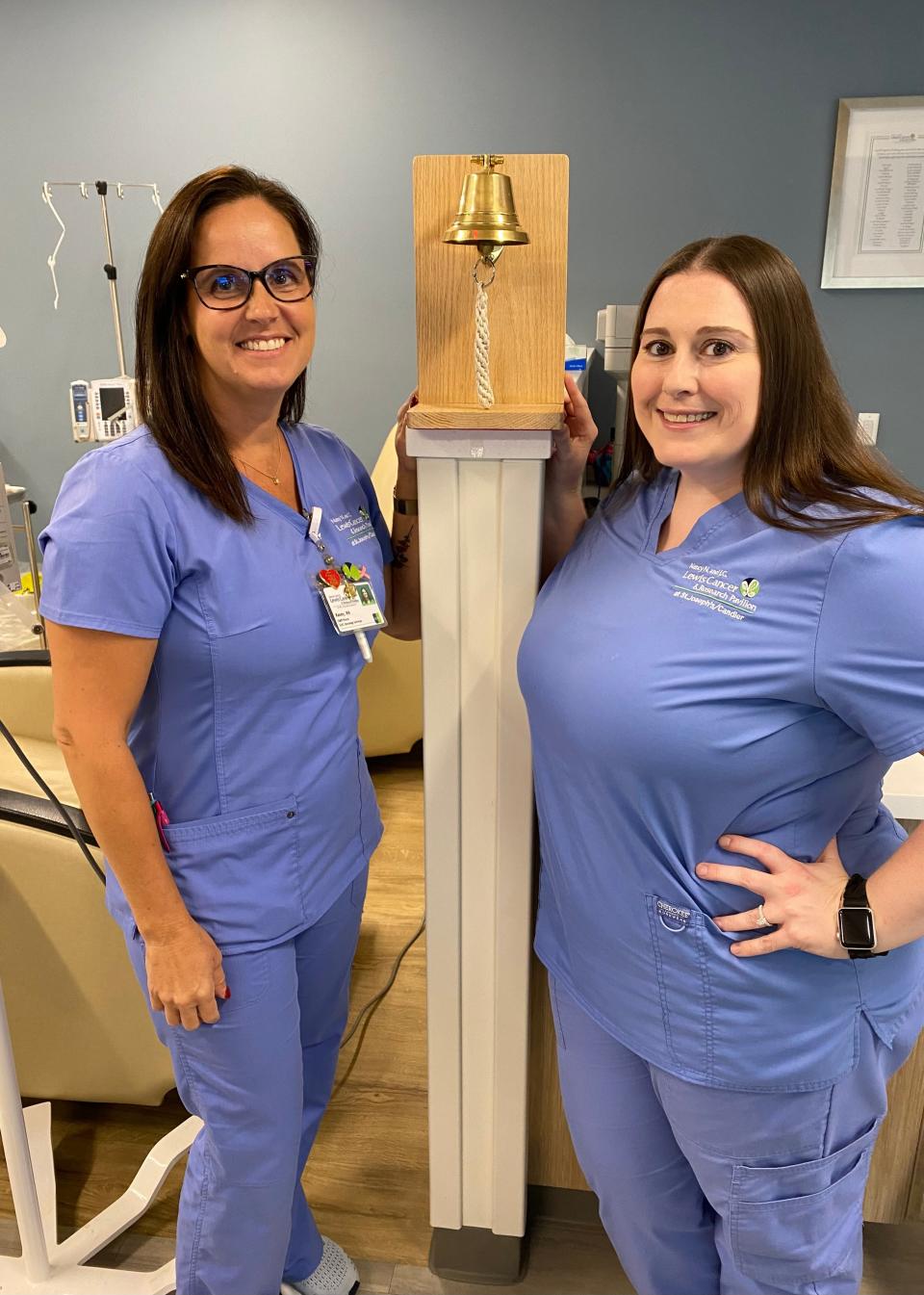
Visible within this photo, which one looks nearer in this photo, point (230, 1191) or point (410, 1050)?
point (230, 1191)

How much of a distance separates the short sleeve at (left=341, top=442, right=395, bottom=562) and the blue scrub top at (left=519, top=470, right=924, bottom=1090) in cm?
33

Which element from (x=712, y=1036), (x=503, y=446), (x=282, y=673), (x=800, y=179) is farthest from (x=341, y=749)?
(x=800, y=179)

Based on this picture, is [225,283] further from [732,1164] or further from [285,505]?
[732,1164]

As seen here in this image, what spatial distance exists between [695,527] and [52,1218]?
147 centimetres

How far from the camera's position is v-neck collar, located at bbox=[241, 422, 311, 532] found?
111cm

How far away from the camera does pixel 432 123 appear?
3.19 m

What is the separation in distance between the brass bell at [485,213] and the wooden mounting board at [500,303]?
0.31ft

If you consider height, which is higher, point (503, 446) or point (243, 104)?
point (243, 104)

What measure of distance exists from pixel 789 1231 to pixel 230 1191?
65 cm

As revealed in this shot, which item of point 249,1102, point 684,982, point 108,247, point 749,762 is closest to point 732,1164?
point 684,982

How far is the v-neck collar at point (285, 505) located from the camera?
1.11 metres

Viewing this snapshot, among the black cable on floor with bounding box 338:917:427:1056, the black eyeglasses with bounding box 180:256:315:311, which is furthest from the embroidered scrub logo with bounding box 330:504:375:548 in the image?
the black cable on floor with bounding box 338:917:427:1056

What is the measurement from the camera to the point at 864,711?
871 millimetres

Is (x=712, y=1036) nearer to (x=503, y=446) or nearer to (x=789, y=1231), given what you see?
(x=789, y=1231)
